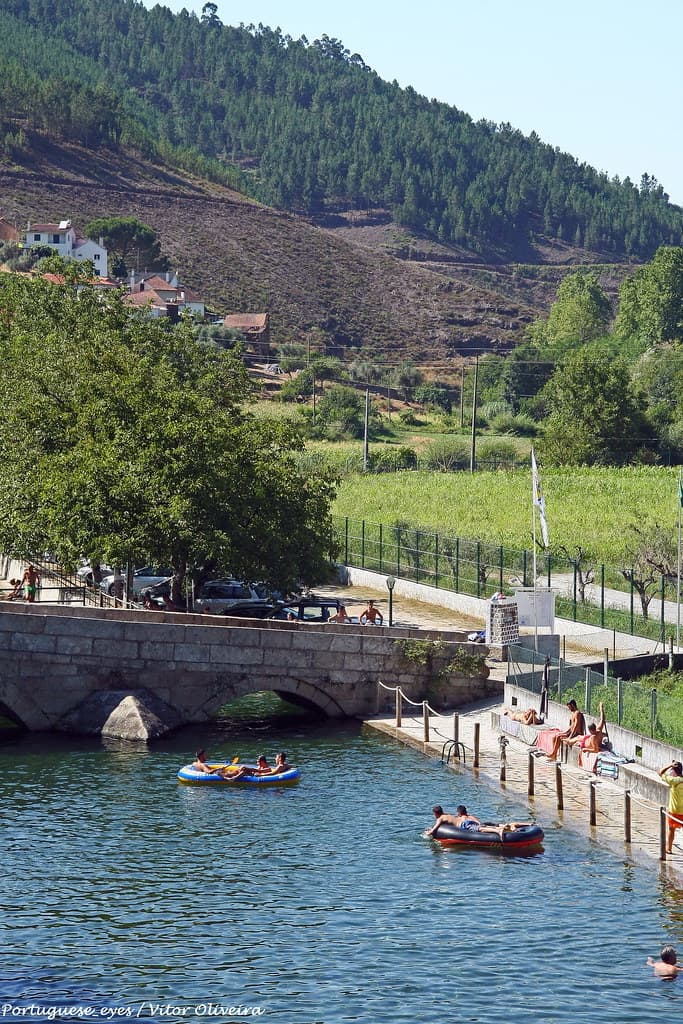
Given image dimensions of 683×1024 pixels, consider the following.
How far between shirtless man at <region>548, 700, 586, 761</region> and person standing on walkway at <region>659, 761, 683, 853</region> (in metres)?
6.95

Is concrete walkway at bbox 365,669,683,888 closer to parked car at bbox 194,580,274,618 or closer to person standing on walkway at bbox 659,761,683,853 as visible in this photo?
person standing on walkway at bbox 659,761,683,853

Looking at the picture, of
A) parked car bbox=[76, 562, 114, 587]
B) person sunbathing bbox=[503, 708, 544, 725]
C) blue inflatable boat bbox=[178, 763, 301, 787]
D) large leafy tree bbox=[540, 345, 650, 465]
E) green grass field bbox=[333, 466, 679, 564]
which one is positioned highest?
large leafy tree bbox=[540, 345, 650, 465]

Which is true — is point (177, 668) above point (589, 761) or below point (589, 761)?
above

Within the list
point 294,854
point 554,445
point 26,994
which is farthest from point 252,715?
point 554,445

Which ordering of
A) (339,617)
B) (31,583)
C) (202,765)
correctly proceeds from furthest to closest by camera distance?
(31,583) → (339,617) → (202,765)

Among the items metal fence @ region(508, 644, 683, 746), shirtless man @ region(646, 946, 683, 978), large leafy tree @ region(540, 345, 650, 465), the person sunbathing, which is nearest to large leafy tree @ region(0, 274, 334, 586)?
metal fence @ region(508, 644, 683, 746)

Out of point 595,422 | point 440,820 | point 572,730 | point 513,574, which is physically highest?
point 595,422

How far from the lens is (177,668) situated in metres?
45.2

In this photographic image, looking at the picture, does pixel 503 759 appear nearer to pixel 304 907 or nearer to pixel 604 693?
pixel 604 693

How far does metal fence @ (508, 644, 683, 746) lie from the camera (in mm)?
38938

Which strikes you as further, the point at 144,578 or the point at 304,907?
the point at 144,578

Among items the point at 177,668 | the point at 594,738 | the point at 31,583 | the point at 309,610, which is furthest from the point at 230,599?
the point at 594,738

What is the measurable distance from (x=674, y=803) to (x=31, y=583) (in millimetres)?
29511

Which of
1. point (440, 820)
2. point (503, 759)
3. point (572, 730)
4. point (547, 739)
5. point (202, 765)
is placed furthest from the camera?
point (547, 739)
